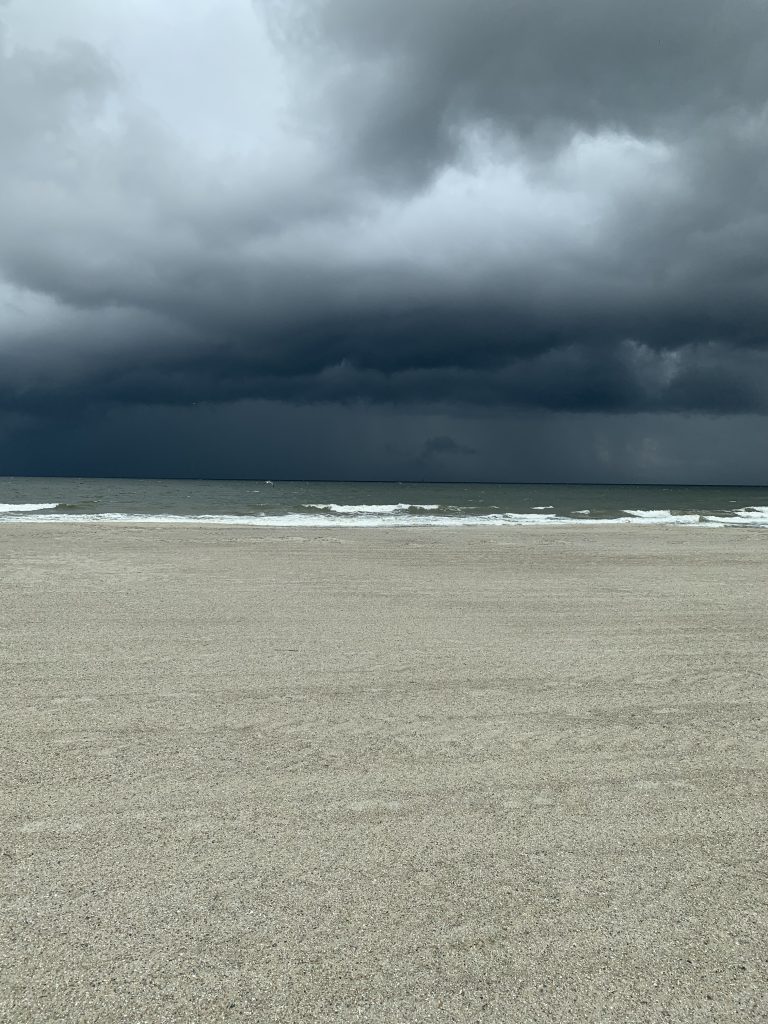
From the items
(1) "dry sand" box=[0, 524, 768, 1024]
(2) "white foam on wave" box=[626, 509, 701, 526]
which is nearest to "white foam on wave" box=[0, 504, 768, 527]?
(2) "white foam on wave" box=[626, 509, 701, 526]

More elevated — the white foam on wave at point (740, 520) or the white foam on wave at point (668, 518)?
the white foam on wave at point (668, 518)

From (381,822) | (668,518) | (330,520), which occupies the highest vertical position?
(330,520)

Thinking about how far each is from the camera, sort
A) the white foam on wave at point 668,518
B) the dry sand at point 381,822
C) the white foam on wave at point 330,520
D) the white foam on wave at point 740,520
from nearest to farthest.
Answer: the dry sand at point 381,822 < the white foam on wave at point 330,520 < the white foam on wave at point 740,520 < the white foam on wave at point 668,518

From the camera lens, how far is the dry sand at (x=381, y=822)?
230 cm

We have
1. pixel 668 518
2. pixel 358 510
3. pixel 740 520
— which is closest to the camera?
pixel 740 520

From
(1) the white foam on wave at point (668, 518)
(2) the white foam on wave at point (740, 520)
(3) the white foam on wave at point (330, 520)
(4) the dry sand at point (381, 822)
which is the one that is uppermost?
(3) the white foam on wave at point (330, 520)

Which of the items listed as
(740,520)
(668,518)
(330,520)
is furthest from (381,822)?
(740,520)

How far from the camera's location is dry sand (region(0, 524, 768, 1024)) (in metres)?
2.30

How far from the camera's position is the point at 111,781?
143 inches

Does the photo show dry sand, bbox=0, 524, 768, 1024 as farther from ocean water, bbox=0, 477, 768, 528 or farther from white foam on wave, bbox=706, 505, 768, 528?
white foam on wave, bbox=706, 505, 768, 528

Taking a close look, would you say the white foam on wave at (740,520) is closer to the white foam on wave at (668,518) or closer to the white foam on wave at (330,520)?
the white foam on wave at (330,520)

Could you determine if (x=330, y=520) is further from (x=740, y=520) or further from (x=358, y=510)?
(x=740, y=520)

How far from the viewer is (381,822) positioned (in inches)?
128

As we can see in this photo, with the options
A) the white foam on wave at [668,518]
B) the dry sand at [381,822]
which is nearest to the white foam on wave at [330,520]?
the white foam on wave at [668,518]
